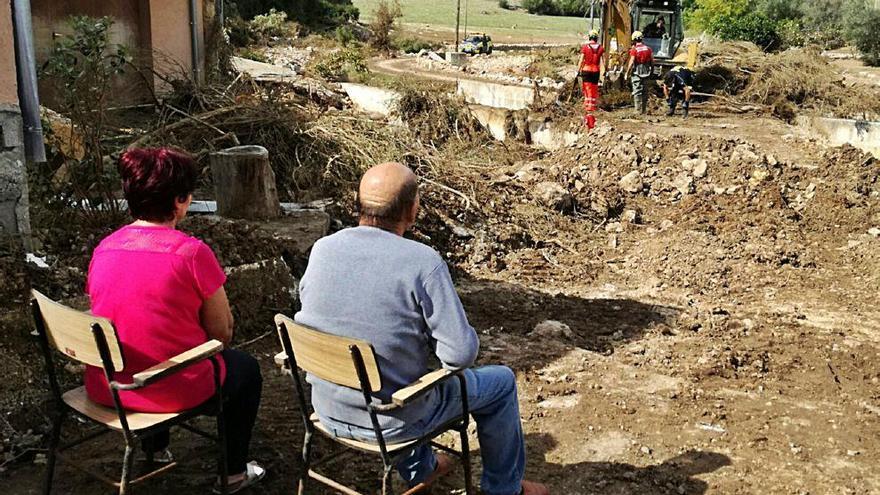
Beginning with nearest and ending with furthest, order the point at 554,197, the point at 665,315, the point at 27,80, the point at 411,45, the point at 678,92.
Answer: the point at 27,80 < the point at 665,315 < the point at 554,197 < the point at 678,92 < the point at 411,45

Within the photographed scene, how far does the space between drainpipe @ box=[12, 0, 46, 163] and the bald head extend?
308 centimetres

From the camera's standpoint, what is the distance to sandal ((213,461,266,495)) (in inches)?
143

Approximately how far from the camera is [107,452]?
Result: 4.14m

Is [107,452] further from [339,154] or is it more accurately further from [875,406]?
[339,154]

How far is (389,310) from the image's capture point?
3094 mm

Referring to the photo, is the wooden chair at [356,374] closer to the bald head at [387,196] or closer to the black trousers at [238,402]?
the black trousers at [238,402]

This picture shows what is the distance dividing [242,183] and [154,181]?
12.3 ft

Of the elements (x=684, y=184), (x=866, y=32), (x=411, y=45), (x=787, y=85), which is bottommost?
(x=411, y=45)

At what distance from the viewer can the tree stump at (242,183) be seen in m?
6.91

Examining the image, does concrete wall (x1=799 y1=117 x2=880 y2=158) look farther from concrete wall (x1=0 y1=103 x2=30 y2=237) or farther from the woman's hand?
the woman's hand

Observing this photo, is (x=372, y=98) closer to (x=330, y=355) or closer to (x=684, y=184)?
(x=684, y=184)

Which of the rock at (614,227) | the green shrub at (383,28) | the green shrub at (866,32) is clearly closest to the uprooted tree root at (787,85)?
the rock at (614,227)

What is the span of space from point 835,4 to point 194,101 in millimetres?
35452

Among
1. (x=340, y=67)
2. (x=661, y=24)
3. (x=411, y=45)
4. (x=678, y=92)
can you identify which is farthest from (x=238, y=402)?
(x=411, y=45)
